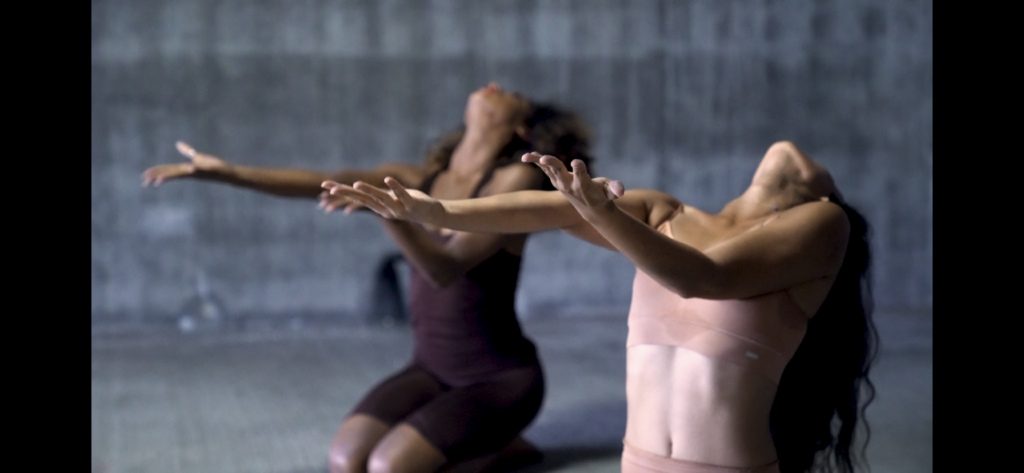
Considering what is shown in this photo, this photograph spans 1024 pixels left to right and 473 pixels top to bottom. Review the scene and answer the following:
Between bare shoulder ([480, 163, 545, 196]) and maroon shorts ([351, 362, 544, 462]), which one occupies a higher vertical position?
bare shoulder ([480, 163, 545, 196])

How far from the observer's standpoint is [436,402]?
2.52 m

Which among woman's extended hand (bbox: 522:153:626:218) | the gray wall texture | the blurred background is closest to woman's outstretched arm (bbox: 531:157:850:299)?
woman's extended hand (bbox: 522:153:626:218)

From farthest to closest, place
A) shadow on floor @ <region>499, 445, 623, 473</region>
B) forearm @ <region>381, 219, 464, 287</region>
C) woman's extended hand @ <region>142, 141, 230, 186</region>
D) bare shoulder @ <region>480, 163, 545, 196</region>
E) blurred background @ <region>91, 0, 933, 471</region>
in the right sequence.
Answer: blurred background @ <region>91, 0, 933, 471</region>
shadow on floor @ <region>499, 445, 623, 473</region>
bare shoulder @ <region>480, 163, 545, 196</region>
woman's extended hand @ <region>142, 141, 230, 186</region>
forearm @ <region>381, 219, 464, 287</region>

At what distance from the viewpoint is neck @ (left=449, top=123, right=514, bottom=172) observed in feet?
8.98

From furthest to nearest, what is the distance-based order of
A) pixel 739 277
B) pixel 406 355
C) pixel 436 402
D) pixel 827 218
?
pixel 406 355
pixel 436 402
pixel 827 218
pixel 739 277

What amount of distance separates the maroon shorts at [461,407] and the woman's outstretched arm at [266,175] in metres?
0.59

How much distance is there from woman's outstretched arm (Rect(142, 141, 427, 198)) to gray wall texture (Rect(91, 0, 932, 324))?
298cm

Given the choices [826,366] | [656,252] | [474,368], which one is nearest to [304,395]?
[474,368]

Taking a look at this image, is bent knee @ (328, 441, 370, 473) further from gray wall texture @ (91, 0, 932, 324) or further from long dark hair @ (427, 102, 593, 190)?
gray wall texture @ (91, 0, 932, 324)

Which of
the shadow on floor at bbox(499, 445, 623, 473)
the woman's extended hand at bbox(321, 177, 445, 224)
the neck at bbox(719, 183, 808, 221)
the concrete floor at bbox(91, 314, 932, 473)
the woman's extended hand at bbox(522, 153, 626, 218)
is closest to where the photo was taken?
the woman's extended hand at bbox(522, 153, 626, 218)

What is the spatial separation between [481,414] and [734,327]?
1.04 m
